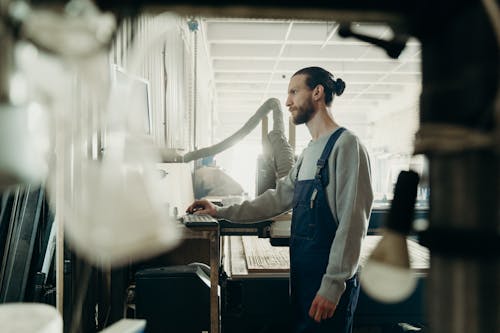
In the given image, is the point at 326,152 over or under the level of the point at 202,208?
over

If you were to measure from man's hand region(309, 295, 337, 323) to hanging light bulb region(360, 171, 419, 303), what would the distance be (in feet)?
4.01

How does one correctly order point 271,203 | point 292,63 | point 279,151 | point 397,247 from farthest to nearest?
point 292,63 < point 279,151 < point 271,203 < point 397,247

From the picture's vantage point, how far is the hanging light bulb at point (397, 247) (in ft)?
1.60

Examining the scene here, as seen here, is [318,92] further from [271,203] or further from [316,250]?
[316,250]

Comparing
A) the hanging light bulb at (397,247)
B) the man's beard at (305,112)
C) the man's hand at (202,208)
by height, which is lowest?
the man's hand at (202,208)

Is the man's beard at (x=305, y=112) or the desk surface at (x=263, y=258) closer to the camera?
the man's beard at (x=305, y=112)

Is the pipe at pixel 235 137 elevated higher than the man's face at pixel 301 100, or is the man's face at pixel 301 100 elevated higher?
the man's face at pixel 301 100

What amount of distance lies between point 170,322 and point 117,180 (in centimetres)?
186

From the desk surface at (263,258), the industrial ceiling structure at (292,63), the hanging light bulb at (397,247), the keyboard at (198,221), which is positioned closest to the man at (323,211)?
the keyboard at (198,221)

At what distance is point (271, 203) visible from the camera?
2.19 metres

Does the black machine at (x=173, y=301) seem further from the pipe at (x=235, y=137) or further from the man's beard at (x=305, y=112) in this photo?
the man's beard at (x=305, y=112)

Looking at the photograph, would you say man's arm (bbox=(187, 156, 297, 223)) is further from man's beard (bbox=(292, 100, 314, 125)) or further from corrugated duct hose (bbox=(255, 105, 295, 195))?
man's beard (bbox=(292, 100, 314, 125))

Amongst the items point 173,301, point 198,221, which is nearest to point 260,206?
point 198,221

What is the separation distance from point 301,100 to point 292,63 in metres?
5.54
